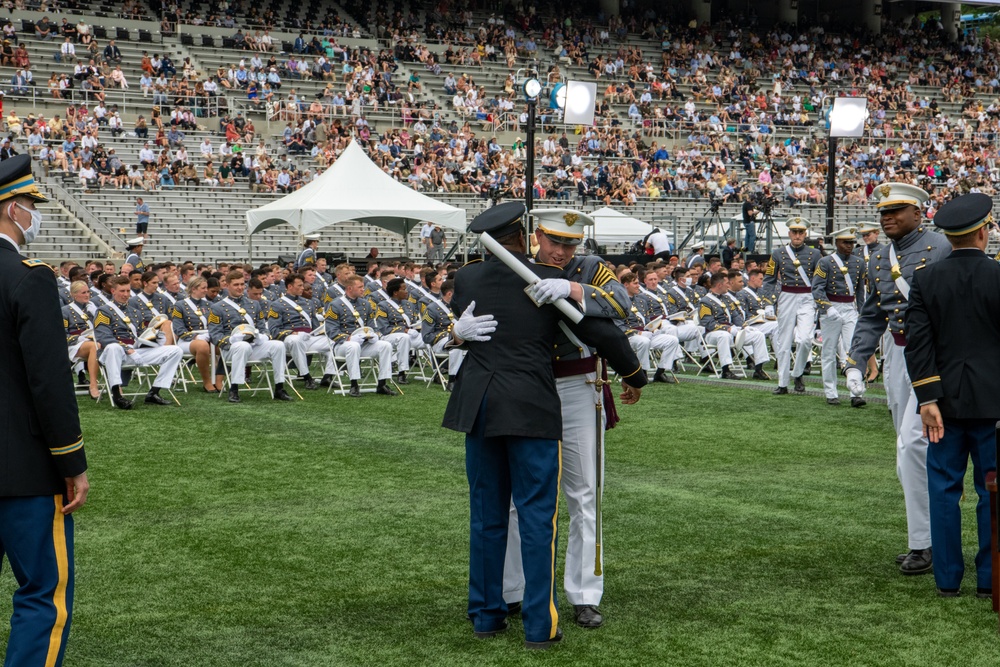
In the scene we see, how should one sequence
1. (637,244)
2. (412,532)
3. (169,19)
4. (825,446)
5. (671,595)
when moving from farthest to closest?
(169,19)
(637,244)
(825,446)
(412,532)
(671,595)

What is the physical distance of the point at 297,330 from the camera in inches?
656

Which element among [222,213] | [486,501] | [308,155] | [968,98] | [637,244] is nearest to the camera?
[486,501]

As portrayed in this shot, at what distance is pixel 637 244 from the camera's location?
2964 centimetres

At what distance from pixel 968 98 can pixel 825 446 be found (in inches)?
1735

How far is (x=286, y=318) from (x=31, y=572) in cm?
1255

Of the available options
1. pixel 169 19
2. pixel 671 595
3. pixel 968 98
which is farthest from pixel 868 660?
pixel 968 98

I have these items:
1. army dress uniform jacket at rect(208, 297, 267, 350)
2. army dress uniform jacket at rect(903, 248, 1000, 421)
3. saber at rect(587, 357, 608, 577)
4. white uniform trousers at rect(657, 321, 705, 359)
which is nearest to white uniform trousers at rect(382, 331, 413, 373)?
army dress uniform jacket at rect(208, 297, 267, 350)

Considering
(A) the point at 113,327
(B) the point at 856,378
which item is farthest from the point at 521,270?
(A) the point at 113,327

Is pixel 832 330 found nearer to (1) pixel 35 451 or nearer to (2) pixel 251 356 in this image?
(2) pixel 251 356

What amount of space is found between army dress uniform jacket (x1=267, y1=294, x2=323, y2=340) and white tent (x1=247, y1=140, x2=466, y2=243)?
242 inches

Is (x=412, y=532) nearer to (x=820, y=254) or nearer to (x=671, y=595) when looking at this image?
(x=671, y=595)

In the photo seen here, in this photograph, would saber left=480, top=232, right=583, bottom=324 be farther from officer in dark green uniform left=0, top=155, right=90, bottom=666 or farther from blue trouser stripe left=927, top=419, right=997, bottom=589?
blue trouser stripe left=927, top=419, right=997, bottom=589

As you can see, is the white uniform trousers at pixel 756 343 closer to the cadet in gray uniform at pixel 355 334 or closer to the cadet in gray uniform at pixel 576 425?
the cadet in gray uniform at pixel 355 334

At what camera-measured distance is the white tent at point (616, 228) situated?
99.7 feet
